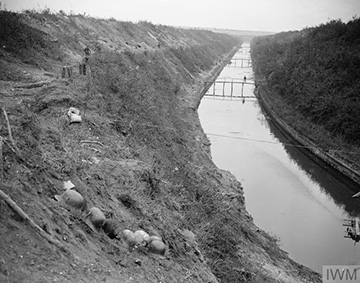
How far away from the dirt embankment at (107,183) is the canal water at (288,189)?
1.93m

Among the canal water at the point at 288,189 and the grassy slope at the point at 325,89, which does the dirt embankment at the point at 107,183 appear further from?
the grassy slope at the point at 325,89

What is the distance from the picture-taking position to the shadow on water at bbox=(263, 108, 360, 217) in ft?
60.0

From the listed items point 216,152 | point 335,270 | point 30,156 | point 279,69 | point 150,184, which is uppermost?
point 279,69

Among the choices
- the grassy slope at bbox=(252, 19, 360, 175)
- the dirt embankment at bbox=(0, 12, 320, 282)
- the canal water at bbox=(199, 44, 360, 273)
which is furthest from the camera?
the grassy slope at bbox=(252, 19, 360, 175)

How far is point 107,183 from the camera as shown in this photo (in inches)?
344

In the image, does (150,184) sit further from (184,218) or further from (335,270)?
(335,270)

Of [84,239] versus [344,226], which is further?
[344,226]

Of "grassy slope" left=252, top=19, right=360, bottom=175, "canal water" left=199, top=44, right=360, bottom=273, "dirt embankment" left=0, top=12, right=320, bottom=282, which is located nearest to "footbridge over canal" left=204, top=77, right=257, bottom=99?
"grassy slope" left=252, top=19, right=360, bottom=175

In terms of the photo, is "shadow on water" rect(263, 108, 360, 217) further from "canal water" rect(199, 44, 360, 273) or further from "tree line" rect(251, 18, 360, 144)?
"tree line" rect(251, 18, 360, 144)

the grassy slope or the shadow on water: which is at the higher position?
the grassy slope

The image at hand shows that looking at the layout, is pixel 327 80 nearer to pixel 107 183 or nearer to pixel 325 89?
pixel 325 89

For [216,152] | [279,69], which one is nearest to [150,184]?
[216,152]

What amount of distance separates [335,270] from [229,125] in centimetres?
1768

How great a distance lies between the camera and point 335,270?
43.5 ft
